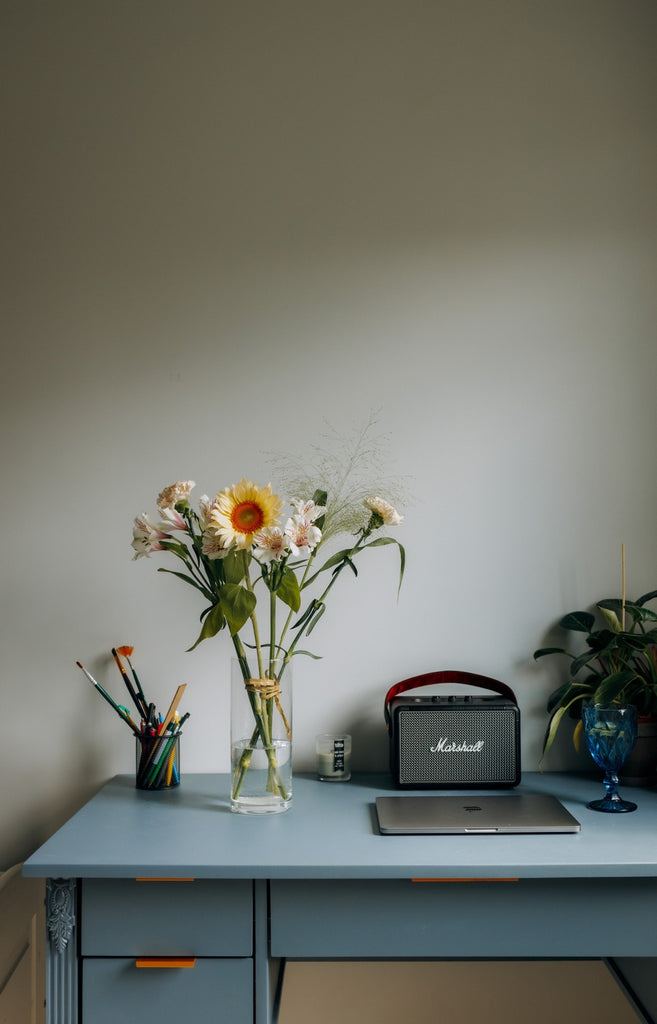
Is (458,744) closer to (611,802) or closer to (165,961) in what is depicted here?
(611,802)

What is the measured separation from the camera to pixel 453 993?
1.71 meters

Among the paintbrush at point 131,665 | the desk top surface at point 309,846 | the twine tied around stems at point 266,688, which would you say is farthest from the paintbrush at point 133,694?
the twine tied around stems at point 266,688

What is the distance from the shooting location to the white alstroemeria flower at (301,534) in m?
1.42

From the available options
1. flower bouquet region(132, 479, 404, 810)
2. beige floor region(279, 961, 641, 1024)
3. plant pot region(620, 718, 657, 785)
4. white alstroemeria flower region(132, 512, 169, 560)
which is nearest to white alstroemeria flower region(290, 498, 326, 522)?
flower bouquet region(132, 479, 404, 810)

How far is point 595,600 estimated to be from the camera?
1770 millimetres

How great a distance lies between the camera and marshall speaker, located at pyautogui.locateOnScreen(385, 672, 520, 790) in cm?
158

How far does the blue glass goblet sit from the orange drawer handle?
0.74m

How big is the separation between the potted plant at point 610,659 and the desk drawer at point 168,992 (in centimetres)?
71

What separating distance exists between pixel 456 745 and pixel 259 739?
15.3 inches

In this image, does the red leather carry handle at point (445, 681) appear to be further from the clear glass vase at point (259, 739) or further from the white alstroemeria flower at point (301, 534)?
the white alstroemeria flower at point (301, 534)

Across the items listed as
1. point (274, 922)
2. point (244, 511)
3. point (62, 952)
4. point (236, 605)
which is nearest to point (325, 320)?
point (244, 511)

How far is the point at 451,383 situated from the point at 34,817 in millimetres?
1304

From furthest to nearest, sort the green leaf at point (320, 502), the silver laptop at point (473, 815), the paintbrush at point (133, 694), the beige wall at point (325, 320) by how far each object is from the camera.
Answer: the beige wall at point (325, 320)
the paintbrush at point (133, 694)
the green leaf at point (320, 502)
the silver laptop at point (473, 815)

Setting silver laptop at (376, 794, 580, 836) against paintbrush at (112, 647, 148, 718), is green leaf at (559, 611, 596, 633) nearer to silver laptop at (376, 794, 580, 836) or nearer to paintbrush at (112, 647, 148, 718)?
silver laptop at (376, 794, 580, 836)
